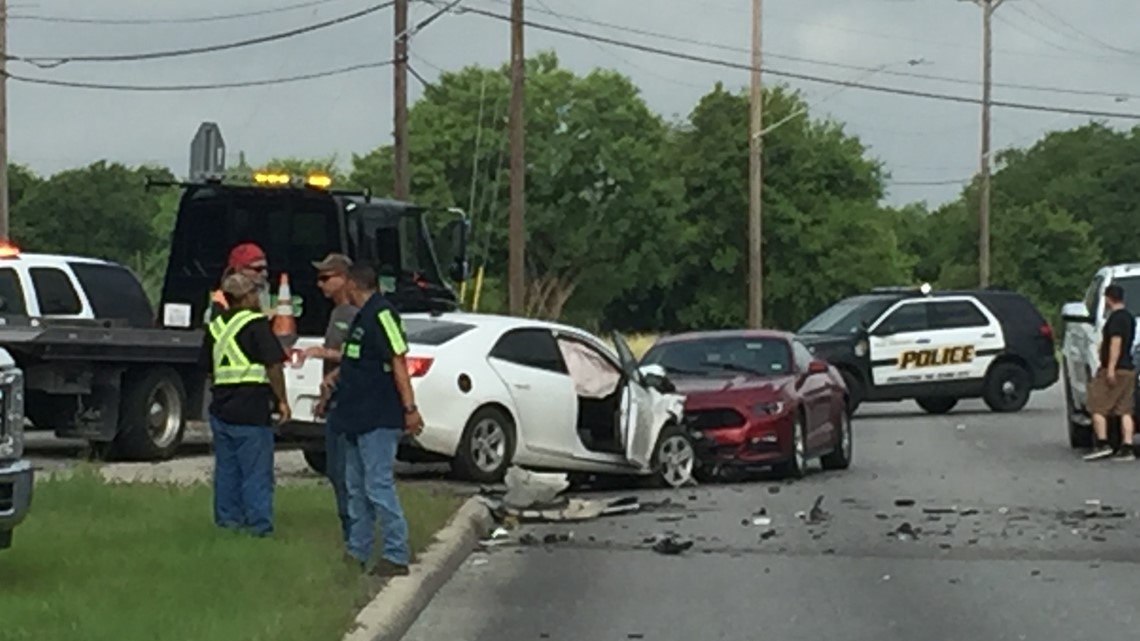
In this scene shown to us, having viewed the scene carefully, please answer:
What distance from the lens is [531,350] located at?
63.5ft

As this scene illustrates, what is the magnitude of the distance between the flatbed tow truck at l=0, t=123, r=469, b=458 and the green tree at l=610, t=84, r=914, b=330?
57688 millimetres

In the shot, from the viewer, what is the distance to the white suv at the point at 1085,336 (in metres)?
23.5

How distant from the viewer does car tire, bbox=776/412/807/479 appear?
20500 mm

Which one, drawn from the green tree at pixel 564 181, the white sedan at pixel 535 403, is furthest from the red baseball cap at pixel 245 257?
the green tree at pixel 564 181

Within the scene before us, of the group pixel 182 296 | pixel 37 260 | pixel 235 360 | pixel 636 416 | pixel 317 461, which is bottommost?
pixel 317 461

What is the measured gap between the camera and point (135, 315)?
22922 mm

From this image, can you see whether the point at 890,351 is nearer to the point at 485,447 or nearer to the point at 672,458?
the point at 672,458

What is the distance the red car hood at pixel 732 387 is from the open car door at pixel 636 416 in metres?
1.14

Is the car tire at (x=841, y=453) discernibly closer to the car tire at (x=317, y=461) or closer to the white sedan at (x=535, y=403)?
the white sedan at (x=535, y=403)

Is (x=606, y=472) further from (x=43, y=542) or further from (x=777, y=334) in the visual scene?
(x=43, y=542)

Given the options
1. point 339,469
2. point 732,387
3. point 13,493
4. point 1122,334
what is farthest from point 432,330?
point 13,493

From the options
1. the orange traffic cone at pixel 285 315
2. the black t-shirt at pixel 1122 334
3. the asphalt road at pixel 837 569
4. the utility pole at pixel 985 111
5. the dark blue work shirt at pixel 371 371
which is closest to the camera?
the asphalt road at pixel 837 569

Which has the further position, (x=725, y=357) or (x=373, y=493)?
(x=725, y=357)

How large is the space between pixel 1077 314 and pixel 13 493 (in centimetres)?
1556
